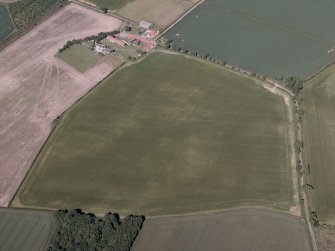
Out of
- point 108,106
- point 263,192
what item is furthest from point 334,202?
point 108,106

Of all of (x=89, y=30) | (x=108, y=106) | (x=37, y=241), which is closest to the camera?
(x=37, y=241)

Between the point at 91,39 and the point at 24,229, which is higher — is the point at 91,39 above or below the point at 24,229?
above

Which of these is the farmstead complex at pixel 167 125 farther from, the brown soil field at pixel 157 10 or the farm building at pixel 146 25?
the brown soil field at pixel 157 10

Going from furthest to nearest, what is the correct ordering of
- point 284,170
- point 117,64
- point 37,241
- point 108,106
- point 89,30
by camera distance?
point 89,30, point 117,64, point 108,106, point 284,170, point 37,241

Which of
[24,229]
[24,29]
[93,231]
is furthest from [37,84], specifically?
[93,231]

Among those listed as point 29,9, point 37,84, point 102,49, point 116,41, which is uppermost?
point 29,9

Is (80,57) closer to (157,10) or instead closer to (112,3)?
(112,3)

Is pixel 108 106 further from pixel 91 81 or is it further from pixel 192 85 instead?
pixel 192 85
